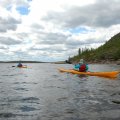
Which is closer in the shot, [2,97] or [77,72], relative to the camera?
[2,97]

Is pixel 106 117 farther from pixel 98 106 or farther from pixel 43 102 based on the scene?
pixel 43 102

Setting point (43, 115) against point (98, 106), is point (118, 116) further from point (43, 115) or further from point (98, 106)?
point (43, 115)

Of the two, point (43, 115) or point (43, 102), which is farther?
point (43, 102)

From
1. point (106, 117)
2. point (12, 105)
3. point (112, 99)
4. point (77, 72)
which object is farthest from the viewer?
point (77, 72)

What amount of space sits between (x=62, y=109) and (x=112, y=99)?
4.75 metres

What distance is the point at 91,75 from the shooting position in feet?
138

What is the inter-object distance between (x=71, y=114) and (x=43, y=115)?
1.55 m

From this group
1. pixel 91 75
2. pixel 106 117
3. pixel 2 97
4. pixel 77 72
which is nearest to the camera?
pixel 106 117

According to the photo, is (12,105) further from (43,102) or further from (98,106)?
(98,106)

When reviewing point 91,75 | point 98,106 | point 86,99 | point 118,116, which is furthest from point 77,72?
point 118,116

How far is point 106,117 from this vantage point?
46.0ft

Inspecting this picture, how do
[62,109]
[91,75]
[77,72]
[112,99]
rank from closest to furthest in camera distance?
1. [62,109]
2. [112,99]
3. [91,75]
4. [77,72]

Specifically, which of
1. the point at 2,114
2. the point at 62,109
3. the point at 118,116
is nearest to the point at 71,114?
the point at 62,109

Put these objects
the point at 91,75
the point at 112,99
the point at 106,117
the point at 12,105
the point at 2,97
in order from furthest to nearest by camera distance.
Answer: the point at 91,75 → the point at 2,97 → the point at 112,99 → the point at 12,105 → the point at 106,117
